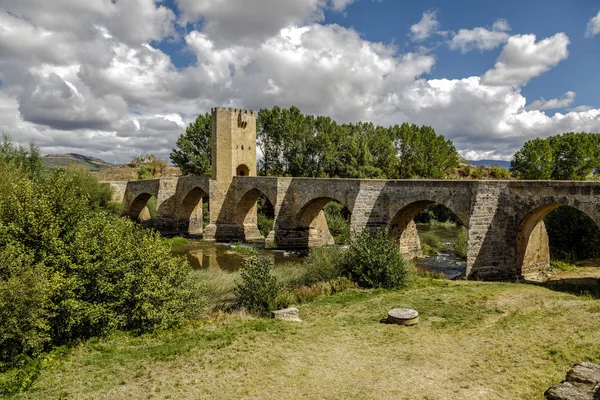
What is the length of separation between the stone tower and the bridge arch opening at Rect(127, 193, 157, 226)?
13.0 meters

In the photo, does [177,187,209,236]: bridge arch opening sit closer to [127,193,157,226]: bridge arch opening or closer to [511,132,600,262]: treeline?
[127,193,157,226]: bridge arch opening

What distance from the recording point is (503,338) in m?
9.94

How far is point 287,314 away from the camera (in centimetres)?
1215

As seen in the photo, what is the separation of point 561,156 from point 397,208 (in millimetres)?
24507

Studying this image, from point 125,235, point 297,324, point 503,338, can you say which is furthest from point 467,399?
point 125,235

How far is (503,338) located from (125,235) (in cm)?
1103

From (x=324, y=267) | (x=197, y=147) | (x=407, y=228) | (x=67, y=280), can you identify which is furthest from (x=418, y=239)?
(x=197, y=147)

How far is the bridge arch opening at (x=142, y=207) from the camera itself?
42.9 meters

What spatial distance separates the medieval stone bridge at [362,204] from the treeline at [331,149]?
23.6ft

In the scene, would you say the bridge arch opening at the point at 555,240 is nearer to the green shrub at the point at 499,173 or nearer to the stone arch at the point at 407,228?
the stone arch at the point at 407,228

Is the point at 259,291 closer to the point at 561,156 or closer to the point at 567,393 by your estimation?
the point at 567,393

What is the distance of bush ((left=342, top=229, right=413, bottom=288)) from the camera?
15.7 metres

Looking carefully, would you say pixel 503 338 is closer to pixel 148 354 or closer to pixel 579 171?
pixel 148 354

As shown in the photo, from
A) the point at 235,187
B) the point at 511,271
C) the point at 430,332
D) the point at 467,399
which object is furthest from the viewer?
the point at 235,187
